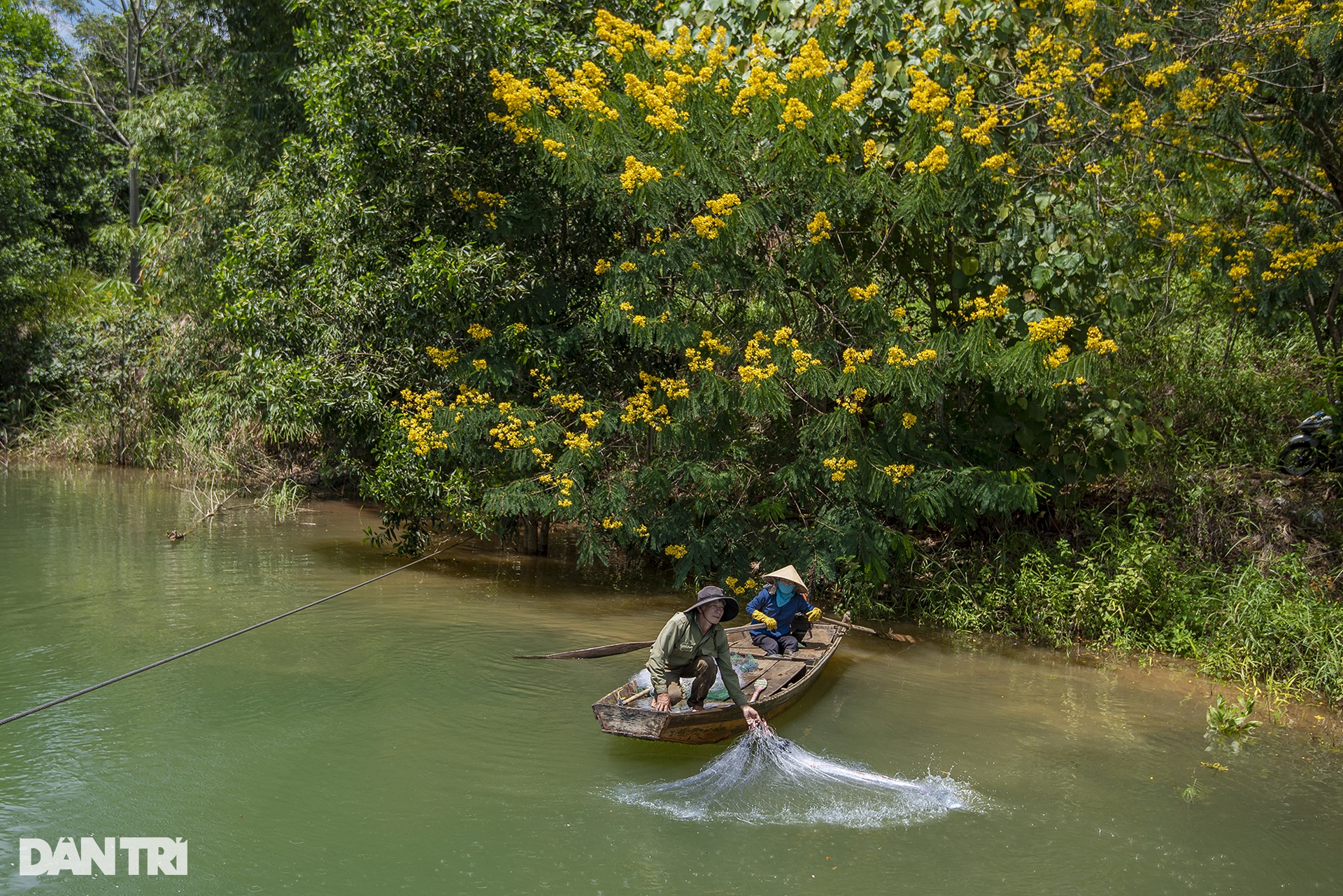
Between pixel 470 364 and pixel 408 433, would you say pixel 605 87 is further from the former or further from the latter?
pixel 408 433

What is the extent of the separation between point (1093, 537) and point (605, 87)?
6713 mm

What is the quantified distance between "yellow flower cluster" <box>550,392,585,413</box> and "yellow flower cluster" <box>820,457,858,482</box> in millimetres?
2640

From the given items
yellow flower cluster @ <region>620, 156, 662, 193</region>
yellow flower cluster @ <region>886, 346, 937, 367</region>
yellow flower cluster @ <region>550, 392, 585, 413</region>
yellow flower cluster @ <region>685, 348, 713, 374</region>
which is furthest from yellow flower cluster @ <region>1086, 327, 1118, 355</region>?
yellow flower cluster @ <region>550, 392, 585, 413</region>

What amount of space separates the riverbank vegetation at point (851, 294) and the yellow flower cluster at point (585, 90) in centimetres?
4

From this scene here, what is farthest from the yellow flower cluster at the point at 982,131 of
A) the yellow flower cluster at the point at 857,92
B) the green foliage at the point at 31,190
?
the green foliage at the point at 31,190

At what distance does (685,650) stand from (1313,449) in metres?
7.32

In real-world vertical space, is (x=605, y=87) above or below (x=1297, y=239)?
above

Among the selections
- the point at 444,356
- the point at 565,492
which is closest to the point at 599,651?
the point at 565,492

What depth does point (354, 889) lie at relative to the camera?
4879 mm

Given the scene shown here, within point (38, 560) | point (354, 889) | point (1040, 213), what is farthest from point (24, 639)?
point (1040, 213)

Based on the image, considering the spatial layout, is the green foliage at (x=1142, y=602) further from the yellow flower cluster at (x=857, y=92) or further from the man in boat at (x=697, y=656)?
the yellow flower cluster at (x=857, y=92)

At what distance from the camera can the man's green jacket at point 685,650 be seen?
6.63m

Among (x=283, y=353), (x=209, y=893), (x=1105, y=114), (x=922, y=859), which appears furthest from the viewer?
(x=283, y=353)

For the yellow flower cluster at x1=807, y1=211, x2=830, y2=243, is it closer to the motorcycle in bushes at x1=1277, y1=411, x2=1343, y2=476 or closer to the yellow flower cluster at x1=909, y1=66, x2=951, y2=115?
the yellow flower cluster at x1=909, y1=66, x2=951, y2=115
